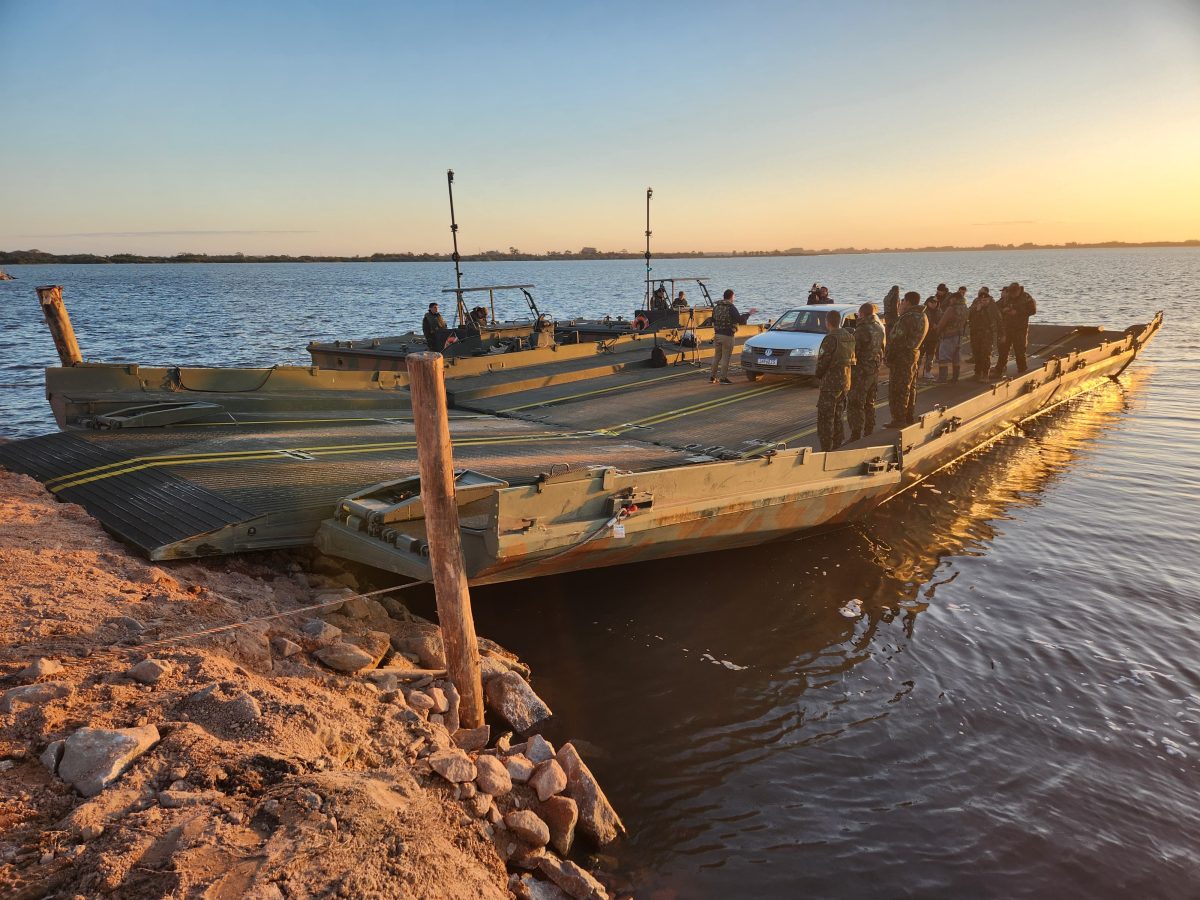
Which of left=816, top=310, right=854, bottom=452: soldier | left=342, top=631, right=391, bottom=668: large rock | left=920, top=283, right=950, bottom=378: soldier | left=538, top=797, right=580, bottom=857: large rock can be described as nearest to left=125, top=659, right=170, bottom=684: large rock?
left=342, top=631, right=391, bottom=668: large rock

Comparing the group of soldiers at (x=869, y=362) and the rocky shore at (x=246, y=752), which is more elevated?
the group of soldiers at (x=869, y=362)

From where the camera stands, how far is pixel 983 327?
14977mm

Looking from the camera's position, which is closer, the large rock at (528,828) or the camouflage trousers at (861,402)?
the large rock at (528,828)

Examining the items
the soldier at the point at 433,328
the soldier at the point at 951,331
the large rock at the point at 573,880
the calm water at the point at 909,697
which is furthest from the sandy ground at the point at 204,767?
the soldier at the point at 951,331

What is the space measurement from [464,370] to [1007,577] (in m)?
10.9

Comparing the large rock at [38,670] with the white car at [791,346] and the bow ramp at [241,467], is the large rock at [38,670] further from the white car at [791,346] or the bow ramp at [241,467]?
the white car at [791,346]

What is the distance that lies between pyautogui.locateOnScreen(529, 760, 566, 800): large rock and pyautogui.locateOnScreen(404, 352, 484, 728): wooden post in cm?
90

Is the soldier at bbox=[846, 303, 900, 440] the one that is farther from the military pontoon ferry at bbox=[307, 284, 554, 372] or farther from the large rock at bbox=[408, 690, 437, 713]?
the military pontoon ferry at bbox=[307, 284, 554, 372]

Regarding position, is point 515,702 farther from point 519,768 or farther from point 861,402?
point 861,402

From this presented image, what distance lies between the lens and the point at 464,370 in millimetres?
15680

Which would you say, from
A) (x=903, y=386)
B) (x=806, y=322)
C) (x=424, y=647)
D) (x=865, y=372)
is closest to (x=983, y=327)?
(x=806, y=322)

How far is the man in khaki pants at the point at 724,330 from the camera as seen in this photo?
14.5 metres

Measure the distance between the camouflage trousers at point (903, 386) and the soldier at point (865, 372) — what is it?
61 centimetres

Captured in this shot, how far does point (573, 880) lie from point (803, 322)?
41.0 feet
